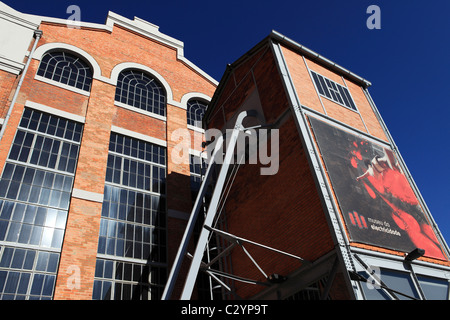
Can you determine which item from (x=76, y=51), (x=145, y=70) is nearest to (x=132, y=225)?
(x=145, y=70)

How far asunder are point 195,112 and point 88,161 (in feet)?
21.6

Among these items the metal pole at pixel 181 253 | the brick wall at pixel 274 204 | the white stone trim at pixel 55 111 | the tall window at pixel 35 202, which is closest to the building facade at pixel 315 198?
the brick wall at pixel 274 204

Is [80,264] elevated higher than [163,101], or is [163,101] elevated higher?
[163,101]

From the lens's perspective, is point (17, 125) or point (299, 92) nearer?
point (299, 92)

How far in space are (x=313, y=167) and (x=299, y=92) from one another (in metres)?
3.00

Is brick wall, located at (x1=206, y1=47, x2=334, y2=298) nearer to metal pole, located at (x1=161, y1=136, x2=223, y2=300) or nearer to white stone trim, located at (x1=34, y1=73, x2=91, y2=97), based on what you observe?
metal pole, located at (x1=161, y1=136, x2=223, y2=300)

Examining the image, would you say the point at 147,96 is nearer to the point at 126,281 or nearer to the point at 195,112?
the point at 195,112

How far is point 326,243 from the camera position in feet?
25.0

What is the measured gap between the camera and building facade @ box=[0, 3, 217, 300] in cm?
1015

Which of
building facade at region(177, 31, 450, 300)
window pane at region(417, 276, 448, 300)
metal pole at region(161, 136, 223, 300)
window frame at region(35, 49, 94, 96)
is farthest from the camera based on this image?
window frame at region(35, 49, 94, 96)

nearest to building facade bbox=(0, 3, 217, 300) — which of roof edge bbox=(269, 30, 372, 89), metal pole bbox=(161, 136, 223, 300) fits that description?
metal pole bbox=(161, 136, 223, 300)

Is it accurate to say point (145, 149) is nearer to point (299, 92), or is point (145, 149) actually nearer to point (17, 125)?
point (17, 125)

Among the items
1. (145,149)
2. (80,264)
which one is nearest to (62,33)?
(145,149)

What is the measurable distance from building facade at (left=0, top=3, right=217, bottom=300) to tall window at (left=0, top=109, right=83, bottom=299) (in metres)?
0.03
